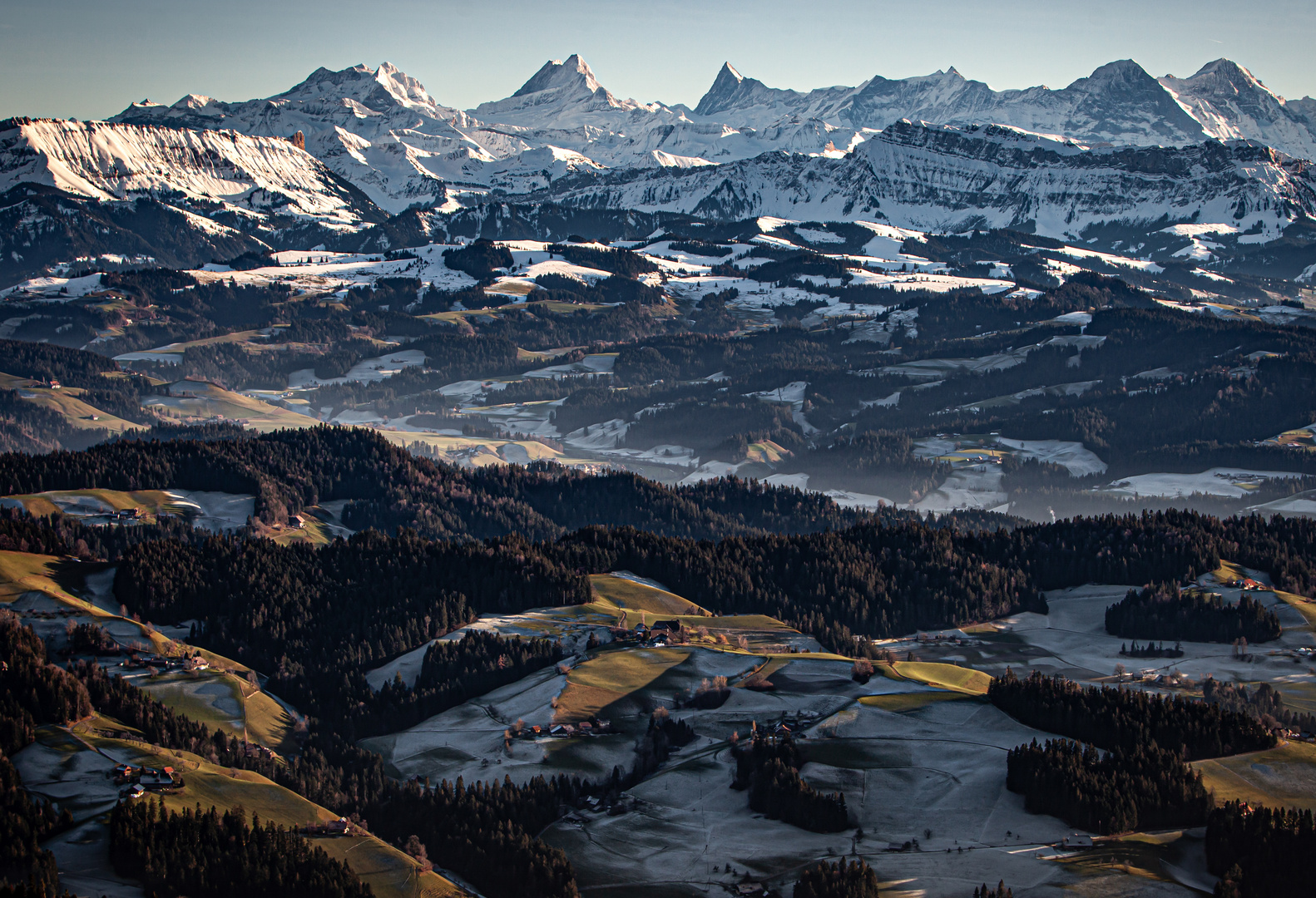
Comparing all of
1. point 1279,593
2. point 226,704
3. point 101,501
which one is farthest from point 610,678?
point 101,501

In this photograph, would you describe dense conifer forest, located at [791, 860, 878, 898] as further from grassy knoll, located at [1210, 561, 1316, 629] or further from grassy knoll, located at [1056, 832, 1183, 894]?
grassy knoll, located at [1210, 561, 1316, 629]

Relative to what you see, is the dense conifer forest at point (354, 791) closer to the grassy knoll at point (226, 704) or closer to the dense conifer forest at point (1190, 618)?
the grassy knoll at point (226, 704)

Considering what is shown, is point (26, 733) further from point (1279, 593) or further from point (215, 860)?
point (1279, 593)

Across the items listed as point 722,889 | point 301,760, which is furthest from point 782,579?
point 722,889

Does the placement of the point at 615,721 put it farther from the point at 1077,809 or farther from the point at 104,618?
the point at 104,618

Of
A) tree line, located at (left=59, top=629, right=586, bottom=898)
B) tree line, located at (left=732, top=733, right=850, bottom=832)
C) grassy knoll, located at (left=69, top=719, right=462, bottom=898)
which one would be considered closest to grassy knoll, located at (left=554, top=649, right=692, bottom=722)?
tree line, located at (left=59, top=629, right=586, bottom=898)

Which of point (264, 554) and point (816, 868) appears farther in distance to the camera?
point (264, 554)

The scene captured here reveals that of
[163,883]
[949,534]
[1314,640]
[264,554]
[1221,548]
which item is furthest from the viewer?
[949,534]
